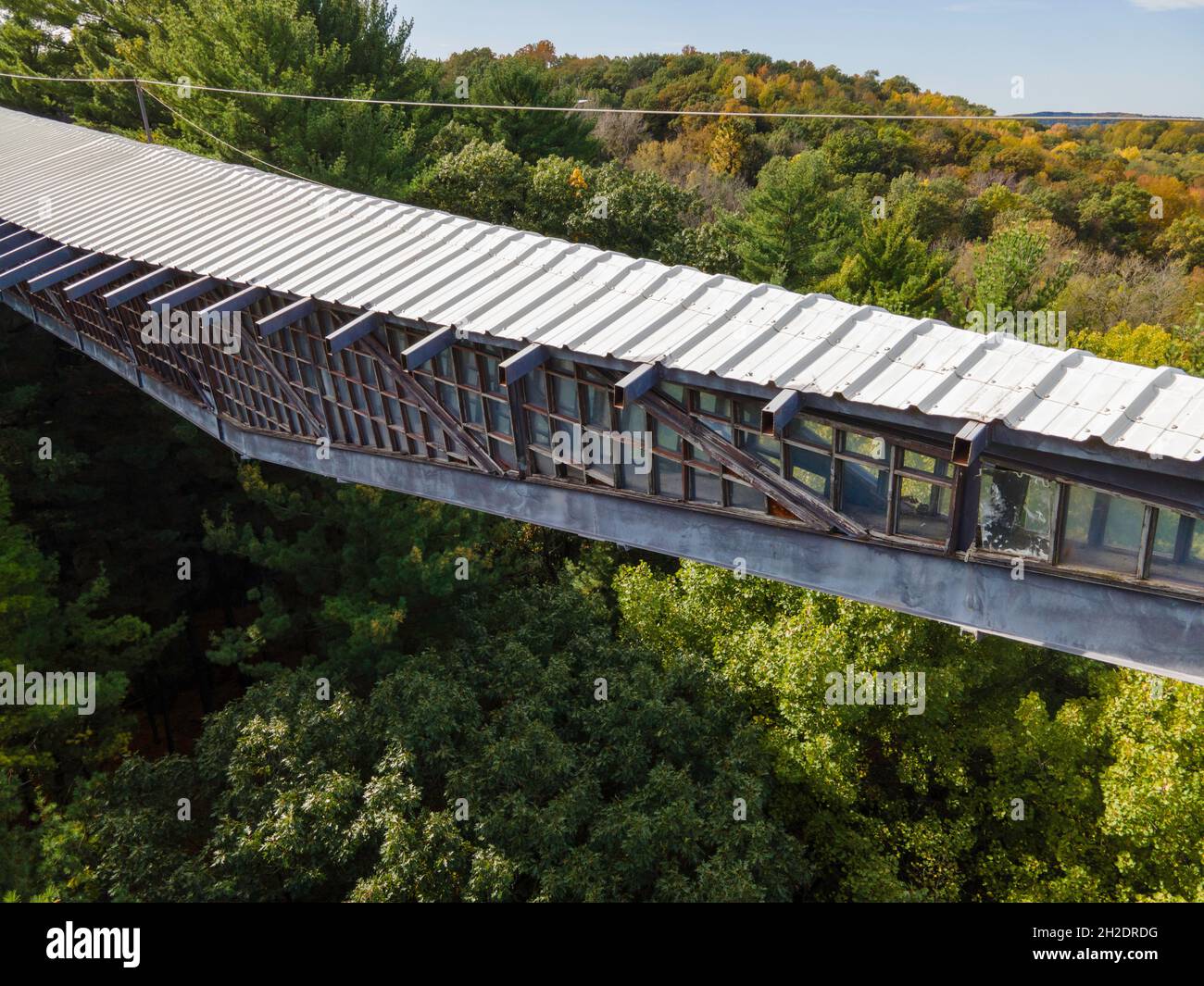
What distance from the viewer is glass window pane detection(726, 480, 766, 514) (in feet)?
30.3

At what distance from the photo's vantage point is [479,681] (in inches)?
669

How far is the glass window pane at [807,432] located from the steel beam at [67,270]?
13.6 m

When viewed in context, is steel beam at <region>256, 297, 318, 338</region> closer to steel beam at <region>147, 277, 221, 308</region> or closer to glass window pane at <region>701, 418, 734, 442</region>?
steel beam at <region>147, 277, 221, 308</region>

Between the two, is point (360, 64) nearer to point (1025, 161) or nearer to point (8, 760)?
point (8, 760)

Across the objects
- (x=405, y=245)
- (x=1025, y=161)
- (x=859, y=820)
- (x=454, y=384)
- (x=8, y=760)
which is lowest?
(x=859, y=820)

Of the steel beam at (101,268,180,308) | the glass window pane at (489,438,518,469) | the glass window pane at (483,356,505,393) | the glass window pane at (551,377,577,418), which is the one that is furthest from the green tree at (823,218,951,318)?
the steel beam at (101,268,180,308)

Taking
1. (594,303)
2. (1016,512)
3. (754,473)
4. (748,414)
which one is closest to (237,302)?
(594,303)

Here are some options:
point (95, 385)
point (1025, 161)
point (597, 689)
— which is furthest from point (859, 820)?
point (1025, 161)

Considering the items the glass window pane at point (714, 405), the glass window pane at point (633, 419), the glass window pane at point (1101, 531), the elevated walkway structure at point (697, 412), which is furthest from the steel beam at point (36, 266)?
the glass window pane at point (1101, 531)

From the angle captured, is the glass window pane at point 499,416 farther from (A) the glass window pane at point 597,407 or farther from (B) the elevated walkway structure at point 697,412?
(A) the glass window pane at point 597,407

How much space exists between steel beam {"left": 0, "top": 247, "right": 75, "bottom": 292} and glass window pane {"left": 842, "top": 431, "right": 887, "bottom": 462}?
1564 cm

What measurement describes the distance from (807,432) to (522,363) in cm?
331

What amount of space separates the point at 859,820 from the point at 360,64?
3155 cm

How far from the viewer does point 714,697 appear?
56.3 feet
